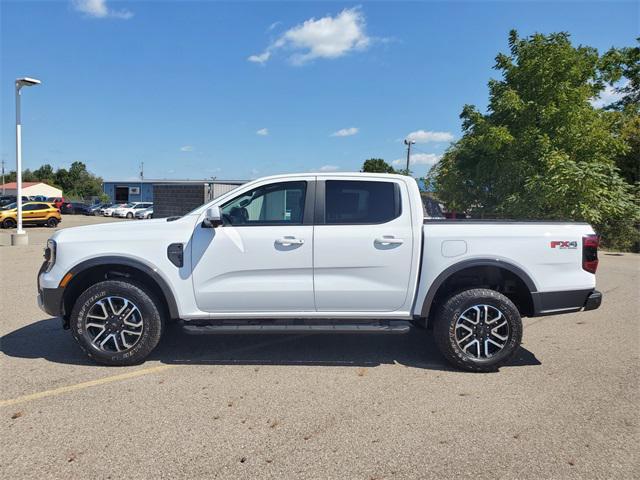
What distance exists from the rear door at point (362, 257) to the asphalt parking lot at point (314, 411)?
2.32ft

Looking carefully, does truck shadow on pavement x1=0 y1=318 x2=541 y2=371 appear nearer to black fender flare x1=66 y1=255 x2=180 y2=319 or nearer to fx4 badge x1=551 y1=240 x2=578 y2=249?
black fender flare x1=66 y1=255 x2=180 y2=319

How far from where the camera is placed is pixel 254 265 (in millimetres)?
4375

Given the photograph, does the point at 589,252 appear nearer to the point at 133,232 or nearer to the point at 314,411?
the point at 314,411

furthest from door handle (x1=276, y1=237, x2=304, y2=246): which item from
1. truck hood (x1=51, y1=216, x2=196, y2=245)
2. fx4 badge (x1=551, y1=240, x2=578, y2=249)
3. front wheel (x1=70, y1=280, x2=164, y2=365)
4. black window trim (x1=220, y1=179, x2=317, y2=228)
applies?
fx4 badge (x1=551, y1=240, x2=578, y2=249)

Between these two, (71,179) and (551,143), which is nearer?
(551,143)

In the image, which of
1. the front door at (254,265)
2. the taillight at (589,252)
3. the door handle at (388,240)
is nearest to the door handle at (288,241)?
the front door at (254,265)

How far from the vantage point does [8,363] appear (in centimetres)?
452

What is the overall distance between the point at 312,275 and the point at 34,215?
95.7 feet

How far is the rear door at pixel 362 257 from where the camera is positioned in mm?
4379

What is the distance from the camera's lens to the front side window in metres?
4.48

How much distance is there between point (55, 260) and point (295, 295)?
90.2 inches

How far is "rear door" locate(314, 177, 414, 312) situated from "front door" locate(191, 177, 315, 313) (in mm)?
135

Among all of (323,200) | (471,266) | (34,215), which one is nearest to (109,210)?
(34,215)

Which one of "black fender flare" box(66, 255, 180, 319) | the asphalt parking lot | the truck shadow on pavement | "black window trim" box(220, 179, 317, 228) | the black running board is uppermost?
"black window trim" box(220, 179, 317, 228)
